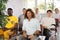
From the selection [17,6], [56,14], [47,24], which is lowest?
[47,24]

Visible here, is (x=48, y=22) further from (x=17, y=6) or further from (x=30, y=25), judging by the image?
(x=17, y=6)

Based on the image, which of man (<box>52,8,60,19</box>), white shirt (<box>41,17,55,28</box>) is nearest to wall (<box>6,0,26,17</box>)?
white shirt (<box>41,17,55,28</box>)

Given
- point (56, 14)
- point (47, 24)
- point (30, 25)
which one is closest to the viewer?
point (30, 25)

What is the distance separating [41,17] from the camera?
4359mm

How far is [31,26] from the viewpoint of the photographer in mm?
3359

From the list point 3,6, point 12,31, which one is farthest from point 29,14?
point 3,6

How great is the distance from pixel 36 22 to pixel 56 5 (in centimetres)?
168

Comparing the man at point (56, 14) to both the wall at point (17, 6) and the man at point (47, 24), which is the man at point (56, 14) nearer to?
the man at point (47, 24)

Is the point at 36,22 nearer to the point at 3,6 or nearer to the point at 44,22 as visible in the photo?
the point at 44,22

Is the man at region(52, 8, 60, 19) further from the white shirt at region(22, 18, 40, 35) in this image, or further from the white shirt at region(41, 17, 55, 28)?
the white shirt at region(22, 18, 40, 35)

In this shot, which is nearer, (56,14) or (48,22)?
(48,22)

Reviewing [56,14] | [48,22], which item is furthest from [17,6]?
[56,14]

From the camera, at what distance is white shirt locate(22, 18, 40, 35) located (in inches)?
130

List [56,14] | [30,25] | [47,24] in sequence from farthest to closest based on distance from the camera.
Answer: [56,14] → [47,24] → [30,25]
